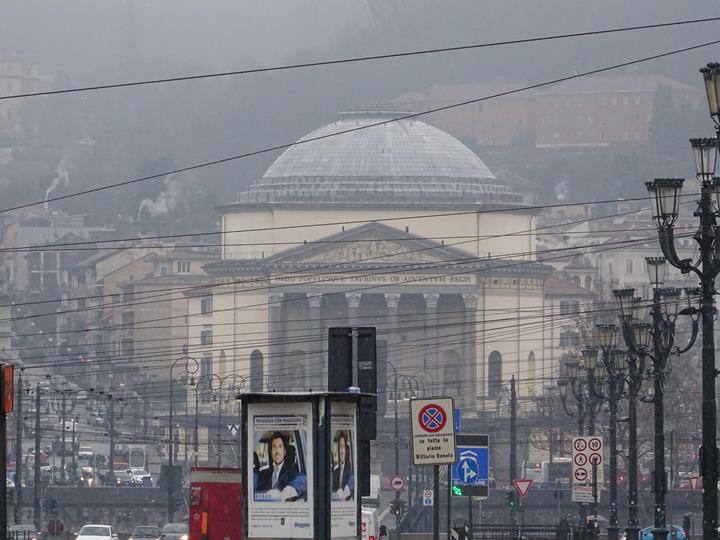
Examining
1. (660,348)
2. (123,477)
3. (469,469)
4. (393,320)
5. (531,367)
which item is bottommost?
(469,469)

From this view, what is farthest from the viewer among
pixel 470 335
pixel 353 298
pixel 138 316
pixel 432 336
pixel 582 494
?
pixel 138 316

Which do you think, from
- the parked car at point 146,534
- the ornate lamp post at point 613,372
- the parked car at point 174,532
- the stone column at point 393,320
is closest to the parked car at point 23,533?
the parked car at point 146,534

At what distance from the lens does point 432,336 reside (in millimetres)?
149000

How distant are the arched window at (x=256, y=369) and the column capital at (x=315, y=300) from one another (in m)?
4.09

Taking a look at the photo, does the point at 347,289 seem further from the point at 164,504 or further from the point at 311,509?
the point at 311,509

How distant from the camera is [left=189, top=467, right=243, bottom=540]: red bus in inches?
1515

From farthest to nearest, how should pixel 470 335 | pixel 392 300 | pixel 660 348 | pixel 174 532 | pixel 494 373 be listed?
pixel 470 335 < pixel 494 373 < pixel 392 300 < pixel 174 532 < pixel 660 348

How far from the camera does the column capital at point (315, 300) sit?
484 feet

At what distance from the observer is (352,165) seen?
163 meters

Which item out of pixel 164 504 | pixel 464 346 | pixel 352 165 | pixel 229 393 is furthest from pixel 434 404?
pixel 352 165

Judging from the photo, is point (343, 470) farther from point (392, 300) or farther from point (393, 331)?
point (392, 300)

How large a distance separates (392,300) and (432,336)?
10.6ft

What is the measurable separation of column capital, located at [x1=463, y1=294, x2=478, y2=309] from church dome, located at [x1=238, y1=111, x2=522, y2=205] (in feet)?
24.8

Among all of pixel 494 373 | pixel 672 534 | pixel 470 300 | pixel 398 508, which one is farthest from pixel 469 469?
pixel 470 300
